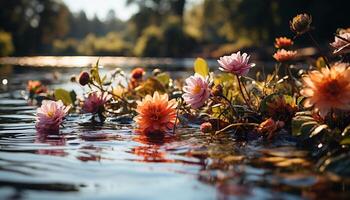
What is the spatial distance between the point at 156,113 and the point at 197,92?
1.10 feet

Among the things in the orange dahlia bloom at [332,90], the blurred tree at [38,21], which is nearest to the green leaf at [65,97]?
the orange dahlia bloom at [332,90]

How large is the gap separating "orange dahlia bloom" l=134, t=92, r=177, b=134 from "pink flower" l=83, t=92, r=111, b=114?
119cm

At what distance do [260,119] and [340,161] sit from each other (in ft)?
5.10

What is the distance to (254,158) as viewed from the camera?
2.91 m

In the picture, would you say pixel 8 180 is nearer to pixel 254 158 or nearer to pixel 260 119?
pixel 254 158

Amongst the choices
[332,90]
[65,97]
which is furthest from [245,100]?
[65,97]

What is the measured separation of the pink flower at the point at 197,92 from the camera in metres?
3.57

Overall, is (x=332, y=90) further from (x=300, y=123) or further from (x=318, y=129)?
(x=300, y=123)

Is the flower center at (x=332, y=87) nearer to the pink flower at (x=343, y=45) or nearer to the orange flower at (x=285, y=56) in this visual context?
the pink flower at (x=343, y=45)

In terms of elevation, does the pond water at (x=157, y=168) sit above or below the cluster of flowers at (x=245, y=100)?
below

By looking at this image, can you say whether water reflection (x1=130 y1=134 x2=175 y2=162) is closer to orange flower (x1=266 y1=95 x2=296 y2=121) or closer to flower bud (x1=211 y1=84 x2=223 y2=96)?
Result: flower bud (x1=211 y1=84 x2=223 y2=96)

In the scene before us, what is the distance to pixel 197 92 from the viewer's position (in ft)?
11.8

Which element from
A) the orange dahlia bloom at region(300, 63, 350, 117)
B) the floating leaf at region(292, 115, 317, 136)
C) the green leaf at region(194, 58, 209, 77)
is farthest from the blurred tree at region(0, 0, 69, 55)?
the orange dahlia bloom at region(300, 63, 350, 117)

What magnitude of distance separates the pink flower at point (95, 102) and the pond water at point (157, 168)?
91cm
